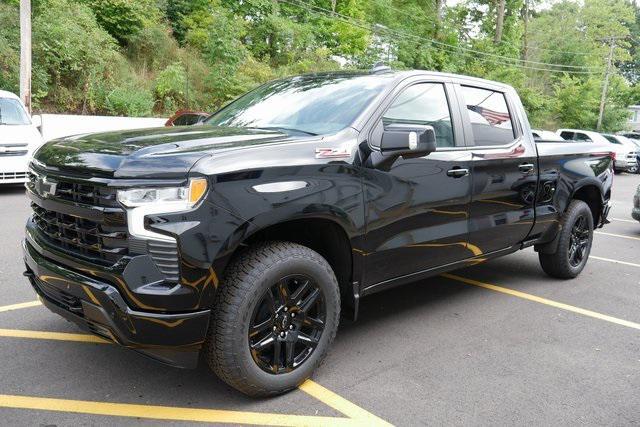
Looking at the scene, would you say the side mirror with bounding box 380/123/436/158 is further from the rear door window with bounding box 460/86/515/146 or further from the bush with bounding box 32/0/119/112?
the bush with bounding box 32/0/119/112

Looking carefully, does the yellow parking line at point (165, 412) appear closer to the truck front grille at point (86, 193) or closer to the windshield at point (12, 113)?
the truck front grille at point (86, 193)

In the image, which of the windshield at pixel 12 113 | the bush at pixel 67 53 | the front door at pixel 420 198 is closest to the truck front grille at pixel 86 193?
the front door at pixel 420 198

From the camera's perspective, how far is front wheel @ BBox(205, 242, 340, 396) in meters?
2.81

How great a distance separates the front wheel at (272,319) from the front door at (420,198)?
18.1 inches

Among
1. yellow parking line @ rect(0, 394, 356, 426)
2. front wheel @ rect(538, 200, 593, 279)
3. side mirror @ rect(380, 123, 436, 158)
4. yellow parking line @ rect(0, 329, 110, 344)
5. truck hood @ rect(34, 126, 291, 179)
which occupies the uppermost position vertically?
side mirror @ rect(380, 123, 436, 158)

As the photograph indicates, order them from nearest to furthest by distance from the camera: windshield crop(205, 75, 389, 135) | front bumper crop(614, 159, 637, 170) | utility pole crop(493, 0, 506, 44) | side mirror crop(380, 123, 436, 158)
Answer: side mirror crop(380, 123, 436, 158) → windshield crop(205, 75, 389, 135) → front bumper crop(614, 159, 637, 170) → utility pole crop(493, 0, 506, 44)

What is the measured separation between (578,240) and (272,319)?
4047 millimetres

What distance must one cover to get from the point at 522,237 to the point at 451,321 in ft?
3.60

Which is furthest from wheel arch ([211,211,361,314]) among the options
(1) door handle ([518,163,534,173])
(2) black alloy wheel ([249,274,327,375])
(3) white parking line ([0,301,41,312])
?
(3) white parking line ([0,301,41,312])

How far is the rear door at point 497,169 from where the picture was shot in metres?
4.24

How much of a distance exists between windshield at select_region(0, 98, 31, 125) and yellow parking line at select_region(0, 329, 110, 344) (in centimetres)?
790

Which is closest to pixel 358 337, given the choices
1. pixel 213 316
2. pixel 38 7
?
pixel 213 316

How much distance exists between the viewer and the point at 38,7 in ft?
62.9

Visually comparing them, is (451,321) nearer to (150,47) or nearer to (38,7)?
(38,7)
